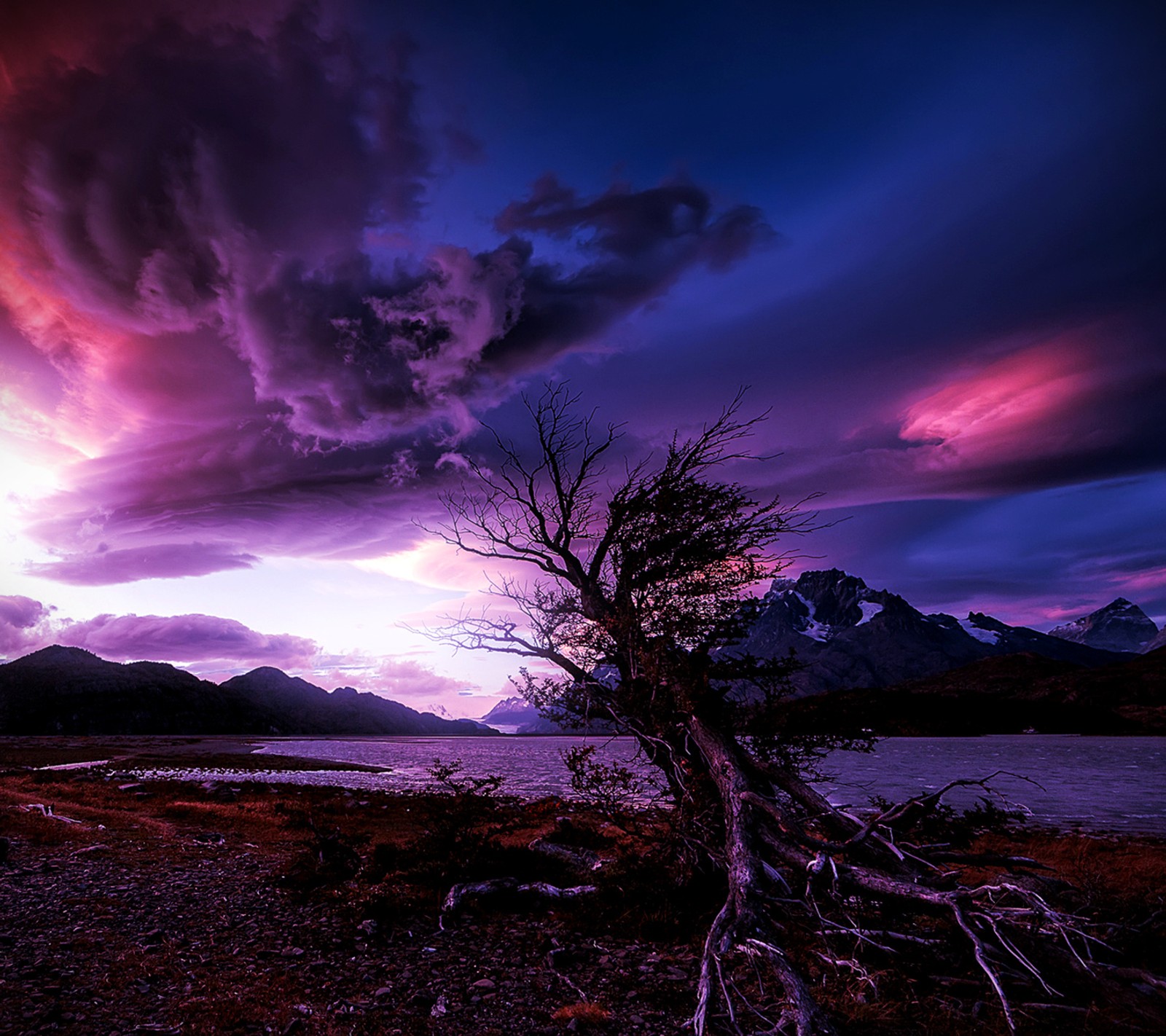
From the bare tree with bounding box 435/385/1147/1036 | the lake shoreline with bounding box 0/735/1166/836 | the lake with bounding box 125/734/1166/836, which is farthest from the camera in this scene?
the lake shoreline with bounding box 0/735/1166/836

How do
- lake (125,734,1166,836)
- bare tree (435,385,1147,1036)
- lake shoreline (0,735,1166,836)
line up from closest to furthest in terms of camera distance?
1. bare tree (435,385,1147,1036)
2. lake (125,734,1166,836)
3. lake shoreline (0,735,1166,836)

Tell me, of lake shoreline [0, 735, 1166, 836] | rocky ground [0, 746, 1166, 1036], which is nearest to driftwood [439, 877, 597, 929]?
rocky ground [0, 746, 1166, 1036]

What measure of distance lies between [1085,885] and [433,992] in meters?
10.4

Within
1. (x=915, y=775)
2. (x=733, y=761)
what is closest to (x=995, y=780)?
(x=915, y=775)

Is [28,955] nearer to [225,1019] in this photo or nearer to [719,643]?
[225,1019]

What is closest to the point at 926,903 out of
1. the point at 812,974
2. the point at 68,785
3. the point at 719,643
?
the point at 812,974

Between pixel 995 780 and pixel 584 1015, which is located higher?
pixel 584 1015

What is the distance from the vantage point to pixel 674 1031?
23.5 feet

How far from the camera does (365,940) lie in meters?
10.2

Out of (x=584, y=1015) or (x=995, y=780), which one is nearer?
(x=584, y=1015)

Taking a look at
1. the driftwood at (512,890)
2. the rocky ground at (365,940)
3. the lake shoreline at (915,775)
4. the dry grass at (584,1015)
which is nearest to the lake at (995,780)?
the lake shoreline at (915,775)

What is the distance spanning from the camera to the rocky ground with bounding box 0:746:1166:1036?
7258 millimetres

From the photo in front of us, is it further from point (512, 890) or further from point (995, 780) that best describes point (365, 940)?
point (995, 780)

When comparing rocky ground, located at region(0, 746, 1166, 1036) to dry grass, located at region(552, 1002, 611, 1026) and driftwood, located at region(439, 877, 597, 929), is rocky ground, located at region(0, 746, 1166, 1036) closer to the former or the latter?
dry grass, located at region(552, 1002, 611, 1026)
